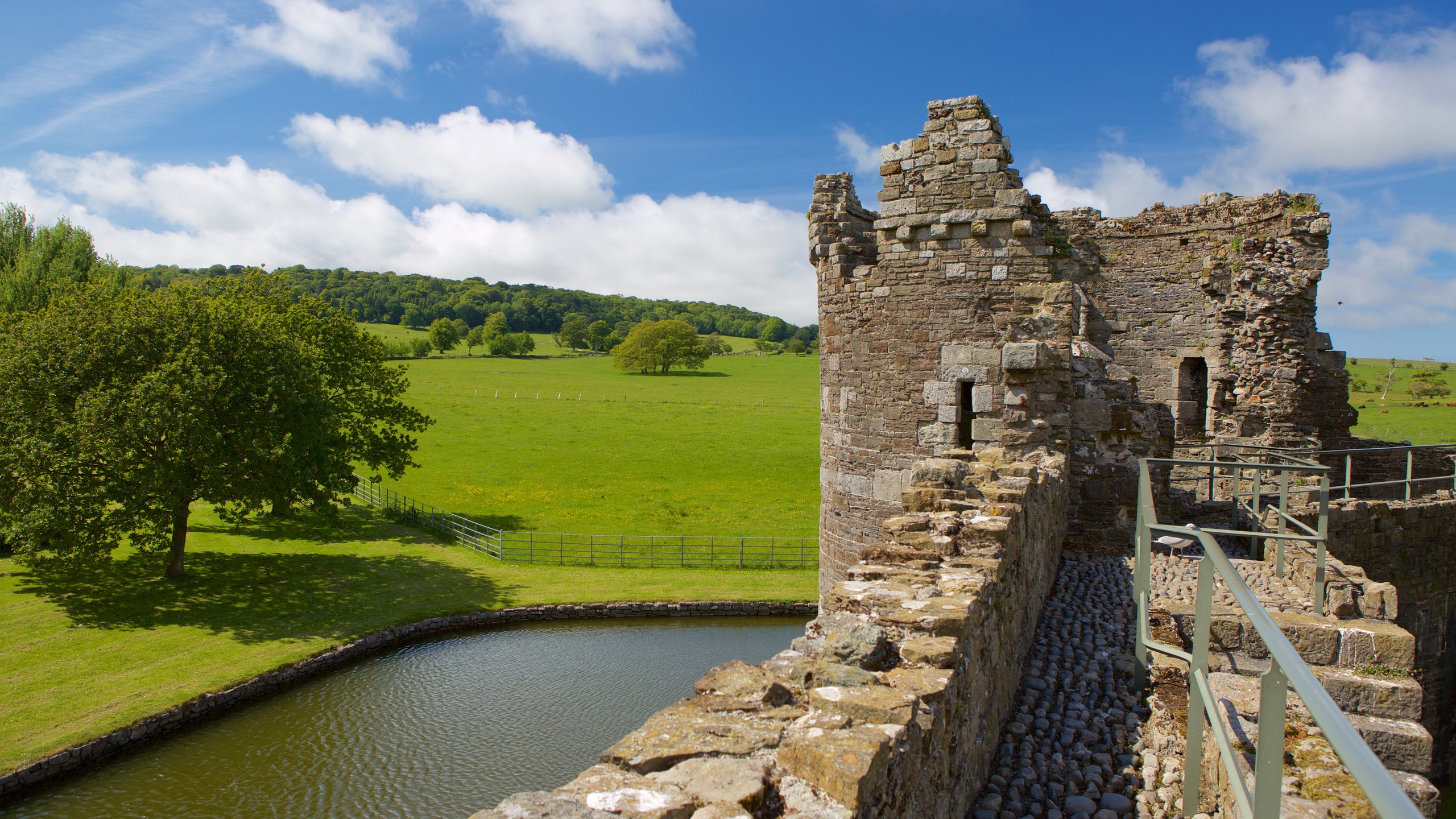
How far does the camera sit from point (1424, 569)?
1178 cm

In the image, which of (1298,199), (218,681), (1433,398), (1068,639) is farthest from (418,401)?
(1433,398)

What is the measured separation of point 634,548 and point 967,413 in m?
18.8

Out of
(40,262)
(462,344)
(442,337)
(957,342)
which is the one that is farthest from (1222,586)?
(462,344)

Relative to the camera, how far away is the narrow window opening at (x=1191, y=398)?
60.3ft

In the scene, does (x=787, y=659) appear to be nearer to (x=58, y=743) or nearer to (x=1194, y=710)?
(x=1194, y=710)

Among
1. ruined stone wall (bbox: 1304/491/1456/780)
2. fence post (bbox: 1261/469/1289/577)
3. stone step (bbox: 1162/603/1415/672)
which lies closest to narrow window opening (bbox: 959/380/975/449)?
fence post (bbox: 1261/469/1289/577)

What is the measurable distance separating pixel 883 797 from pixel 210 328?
22910 mm

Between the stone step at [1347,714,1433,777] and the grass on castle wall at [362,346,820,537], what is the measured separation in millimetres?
25217

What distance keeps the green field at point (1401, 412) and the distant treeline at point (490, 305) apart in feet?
230

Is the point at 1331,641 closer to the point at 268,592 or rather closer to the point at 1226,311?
the point at 1226,311

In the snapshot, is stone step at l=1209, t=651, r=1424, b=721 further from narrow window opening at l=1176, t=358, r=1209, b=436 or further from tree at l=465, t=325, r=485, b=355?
tree at l=465, t=325, r=485, b=355

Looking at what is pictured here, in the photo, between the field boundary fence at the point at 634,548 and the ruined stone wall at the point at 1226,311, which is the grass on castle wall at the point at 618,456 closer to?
the field boundary fence at the point at 634,548

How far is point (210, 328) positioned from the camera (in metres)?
20.8

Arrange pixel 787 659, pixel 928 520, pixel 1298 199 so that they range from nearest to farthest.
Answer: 1. pixel 787 659
2. pixel 928 520
3. pixel 1298 199
